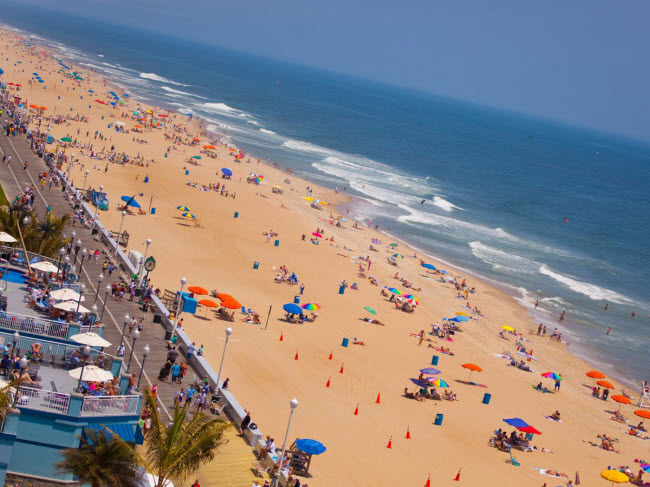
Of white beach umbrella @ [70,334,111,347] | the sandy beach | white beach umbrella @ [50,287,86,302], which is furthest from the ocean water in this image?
white beach umbrella @ [70,334,111,347]

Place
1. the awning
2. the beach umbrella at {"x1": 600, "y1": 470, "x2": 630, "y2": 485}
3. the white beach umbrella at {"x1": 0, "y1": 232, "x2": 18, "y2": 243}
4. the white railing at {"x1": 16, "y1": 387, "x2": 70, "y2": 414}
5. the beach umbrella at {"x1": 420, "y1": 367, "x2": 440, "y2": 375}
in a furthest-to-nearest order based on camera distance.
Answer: the beach umbrella at {"x1": 420, "y1": 367, "x2": 440, "y2": 375} < the beach umbrella at {"x1": 600, "y1": 470, "x2": 630, "y2": 485} < the white beach umbrella at {"x1": 0, "y1": 232, "x2": 18, "y2": 243} < the awning < the white railing at {"x1": 16, "y1": 387, "x2": 70, "y2": 414}

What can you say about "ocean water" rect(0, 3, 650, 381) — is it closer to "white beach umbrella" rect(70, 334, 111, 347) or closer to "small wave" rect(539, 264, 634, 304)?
"small wave" rect(539, 264, 634, 304)

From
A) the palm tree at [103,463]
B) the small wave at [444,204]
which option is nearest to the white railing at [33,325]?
the palm tree at [103,463]

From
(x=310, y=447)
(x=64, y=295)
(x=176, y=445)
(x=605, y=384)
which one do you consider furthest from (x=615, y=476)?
(x=64, y=295)

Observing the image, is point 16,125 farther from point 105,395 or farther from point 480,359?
point 105,395

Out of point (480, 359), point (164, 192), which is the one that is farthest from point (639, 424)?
point (164, 192)

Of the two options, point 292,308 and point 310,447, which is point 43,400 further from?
point 292,308

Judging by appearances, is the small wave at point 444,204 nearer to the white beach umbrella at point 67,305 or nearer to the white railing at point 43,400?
the white beach umbrella at point 67,305
